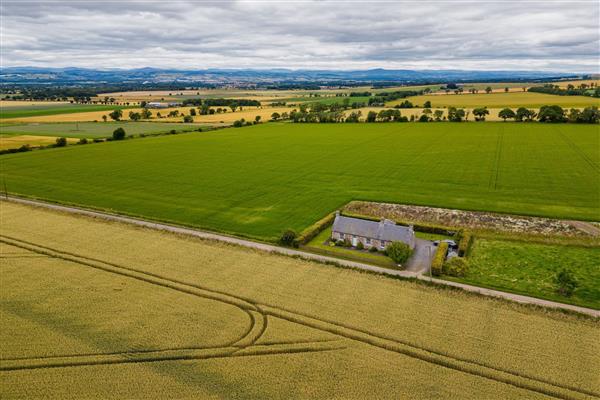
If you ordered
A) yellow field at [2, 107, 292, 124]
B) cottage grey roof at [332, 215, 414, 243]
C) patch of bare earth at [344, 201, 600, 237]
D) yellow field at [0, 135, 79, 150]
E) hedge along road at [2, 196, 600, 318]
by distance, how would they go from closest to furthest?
hedge along road at [2, 196, 600, 318], cottage grey roof at [332, 215, 414, 243], patch of bare earth at [344, 201, 600, 237], yellow field at [0, 135, 79, 150], yellow field at [2, 107, 292, 124]

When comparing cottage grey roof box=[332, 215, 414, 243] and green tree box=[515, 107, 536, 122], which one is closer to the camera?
cottage grey roof box=[332, 215, 414, 243]

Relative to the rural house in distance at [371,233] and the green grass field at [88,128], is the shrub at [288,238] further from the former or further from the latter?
the green grass field at [88,128]

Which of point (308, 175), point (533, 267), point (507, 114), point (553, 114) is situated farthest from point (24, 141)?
point (553, 114)

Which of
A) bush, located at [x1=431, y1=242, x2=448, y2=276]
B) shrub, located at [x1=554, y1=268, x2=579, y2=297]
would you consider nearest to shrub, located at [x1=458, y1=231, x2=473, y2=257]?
bush, located at [x1=431, y1=242, x2=448, y2=276]

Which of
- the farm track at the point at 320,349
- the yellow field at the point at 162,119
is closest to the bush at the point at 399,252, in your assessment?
the farm track at the point at 320,349

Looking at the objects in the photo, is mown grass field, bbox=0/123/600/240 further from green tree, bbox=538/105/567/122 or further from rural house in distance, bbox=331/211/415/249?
green tree, bbox=538/105/567/122
